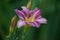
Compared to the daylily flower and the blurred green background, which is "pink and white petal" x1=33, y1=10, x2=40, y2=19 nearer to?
the daylily flower

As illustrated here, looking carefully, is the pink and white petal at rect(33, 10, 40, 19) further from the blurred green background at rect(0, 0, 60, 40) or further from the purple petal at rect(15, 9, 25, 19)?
the blurred green background at rect(0, 0, 60, 40)

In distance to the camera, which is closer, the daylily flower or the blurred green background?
the daylily flower

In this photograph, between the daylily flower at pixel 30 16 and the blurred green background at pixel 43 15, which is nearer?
the daylily flower at pixel 30 16

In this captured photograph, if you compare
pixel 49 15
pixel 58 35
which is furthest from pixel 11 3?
pixel 58 35

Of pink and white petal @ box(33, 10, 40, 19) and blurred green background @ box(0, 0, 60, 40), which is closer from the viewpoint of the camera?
pink and white petal @ box(33, 10, 40, 19)

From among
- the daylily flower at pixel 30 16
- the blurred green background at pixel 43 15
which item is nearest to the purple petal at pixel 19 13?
the daylily flower at pixel 30 16

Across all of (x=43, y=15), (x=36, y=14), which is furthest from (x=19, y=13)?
(x=43, y=15)

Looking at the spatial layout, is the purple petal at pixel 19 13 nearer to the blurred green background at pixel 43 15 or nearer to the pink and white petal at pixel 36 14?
the pink and white petal at pixel 36 14

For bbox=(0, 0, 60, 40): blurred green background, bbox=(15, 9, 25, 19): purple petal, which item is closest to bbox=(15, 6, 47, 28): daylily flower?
bbox=(15, 9, 25, 19): purple petal

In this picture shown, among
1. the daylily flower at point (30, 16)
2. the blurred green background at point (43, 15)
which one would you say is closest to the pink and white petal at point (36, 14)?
the daylily flower at point (30, 16)
